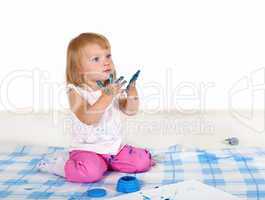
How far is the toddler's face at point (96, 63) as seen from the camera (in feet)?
4.97

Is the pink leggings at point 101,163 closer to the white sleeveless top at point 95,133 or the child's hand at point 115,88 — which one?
the white sleeveless top at point 95,133

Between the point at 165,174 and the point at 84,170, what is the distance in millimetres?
223

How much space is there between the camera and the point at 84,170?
1387 mm

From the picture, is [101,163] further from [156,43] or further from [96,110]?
[156,43]

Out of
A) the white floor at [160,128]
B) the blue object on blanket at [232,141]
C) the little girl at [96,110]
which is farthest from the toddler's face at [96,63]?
the blue object on blanket at [232,141]

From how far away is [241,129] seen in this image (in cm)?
181

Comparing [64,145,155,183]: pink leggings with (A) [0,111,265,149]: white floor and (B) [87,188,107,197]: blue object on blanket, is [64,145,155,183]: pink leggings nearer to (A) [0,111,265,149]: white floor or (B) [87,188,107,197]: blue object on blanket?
(B) [87,188,107,197]: blue object on blanket

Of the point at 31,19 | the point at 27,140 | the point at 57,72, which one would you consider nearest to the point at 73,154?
the point at 27,140

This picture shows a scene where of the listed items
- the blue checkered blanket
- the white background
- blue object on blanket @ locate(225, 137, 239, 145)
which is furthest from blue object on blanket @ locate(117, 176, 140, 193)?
the white background

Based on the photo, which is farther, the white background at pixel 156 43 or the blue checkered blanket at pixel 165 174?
the white background at pixel 156 43

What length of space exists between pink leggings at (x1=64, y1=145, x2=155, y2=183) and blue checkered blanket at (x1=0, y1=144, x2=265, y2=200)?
0.07ft

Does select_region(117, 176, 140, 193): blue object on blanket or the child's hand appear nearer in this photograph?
select_region(117, 176, 140, 193): blue object on blanket

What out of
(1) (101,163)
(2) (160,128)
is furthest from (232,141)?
(1) (101,163)

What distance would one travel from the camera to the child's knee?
138 cm
